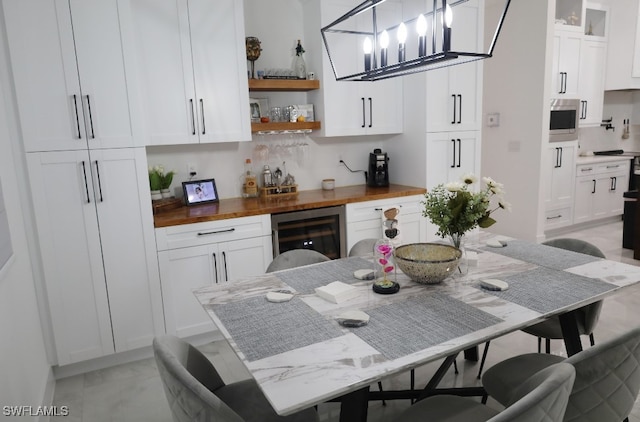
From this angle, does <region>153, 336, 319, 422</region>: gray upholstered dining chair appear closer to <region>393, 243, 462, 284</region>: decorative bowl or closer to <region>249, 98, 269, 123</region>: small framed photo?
<region>393, 243, 462, 284</region>: decorative bowl

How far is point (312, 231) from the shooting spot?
348 centimetres

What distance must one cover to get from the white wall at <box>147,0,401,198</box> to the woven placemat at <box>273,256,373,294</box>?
5.54 feet

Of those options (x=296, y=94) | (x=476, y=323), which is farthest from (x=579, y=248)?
(x=296, y=94)

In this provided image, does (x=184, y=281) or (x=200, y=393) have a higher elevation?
(x=200, y=393)

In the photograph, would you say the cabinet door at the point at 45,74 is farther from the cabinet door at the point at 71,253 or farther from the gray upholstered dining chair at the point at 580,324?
the gray upholstered dining chair at the point at 580,324

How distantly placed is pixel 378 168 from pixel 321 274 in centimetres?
212

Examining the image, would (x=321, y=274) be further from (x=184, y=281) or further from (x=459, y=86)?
(x=459, y=86)

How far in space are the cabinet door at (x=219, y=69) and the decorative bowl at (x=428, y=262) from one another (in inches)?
69.5

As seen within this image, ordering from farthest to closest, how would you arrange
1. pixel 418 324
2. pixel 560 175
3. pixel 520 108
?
pixel 560 175 → pixel 520 108 → pixel 418 324

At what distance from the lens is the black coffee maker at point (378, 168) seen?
4.11m

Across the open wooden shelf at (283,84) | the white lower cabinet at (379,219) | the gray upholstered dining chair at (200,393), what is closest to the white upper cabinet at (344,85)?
the open wooden shelf at (283,84)

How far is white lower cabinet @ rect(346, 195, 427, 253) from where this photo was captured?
360 cm

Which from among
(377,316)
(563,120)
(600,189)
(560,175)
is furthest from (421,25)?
(600,189)

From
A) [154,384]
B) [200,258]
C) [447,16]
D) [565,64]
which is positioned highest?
[565,64]
